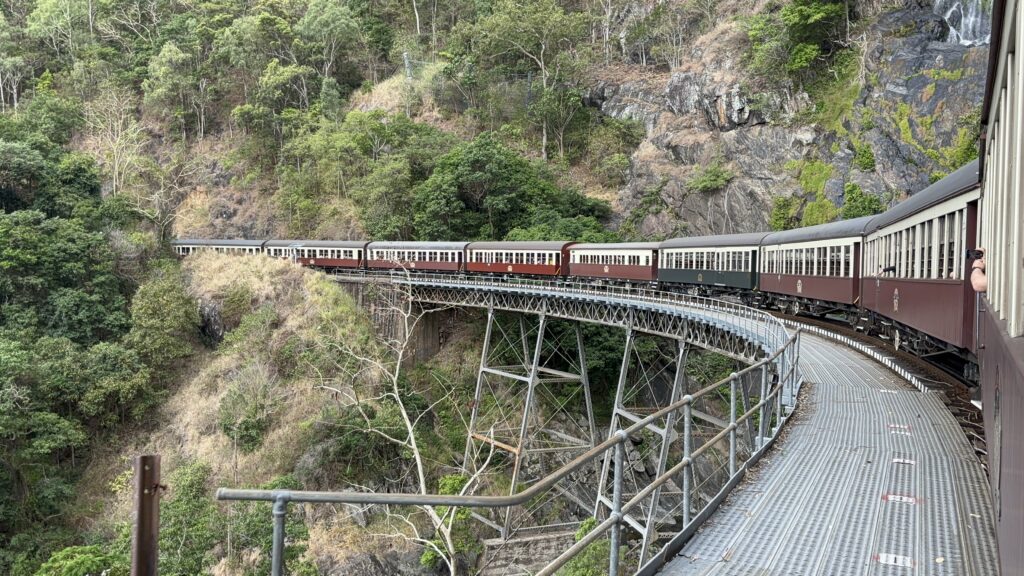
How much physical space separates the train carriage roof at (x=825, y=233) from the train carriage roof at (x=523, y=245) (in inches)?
381

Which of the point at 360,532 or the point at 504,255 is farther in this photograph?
the point at 504,255

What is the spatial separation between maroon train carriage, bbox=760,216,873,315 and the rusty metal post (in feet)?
48.9

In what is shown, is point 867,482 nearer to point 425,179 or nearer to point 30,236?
point 30,236

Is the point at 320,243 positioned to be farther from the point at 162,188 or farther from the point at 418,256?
the point at 162,188

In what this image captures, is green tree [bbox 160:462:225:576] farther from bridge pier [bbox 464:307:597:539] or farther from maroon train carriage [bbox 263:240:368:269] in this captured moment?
maroon train carriage [bbox 263:240:368:269]

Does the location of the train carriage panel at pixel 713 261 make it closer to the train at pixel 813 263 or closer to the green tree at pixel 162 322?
the train at pixel 813 263

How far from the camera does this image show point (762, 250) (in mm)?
20125

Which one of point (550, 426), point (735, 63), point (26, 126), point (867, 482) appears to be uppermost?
point (735, 63)

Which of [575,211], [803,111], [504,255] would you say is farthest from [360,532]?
[803,111]

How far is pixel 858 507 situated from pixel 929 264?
17.5ft

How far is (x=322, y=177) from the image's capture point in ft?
135

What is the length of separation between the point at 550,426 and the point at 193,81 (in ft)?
127

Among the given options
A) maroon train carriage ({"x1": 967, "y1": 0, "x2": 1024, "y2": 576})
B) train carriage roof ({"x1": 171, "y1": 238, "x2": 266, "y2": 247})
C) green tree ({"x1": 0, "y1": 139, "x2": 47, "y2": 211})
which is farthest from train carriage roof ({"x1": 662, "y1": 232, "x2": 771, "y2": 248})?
green tree ({"x1": 0, "y1": 139, "x2": 47, "y2": 211})

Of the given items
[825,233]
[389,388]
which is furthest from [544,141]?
[825,233]
